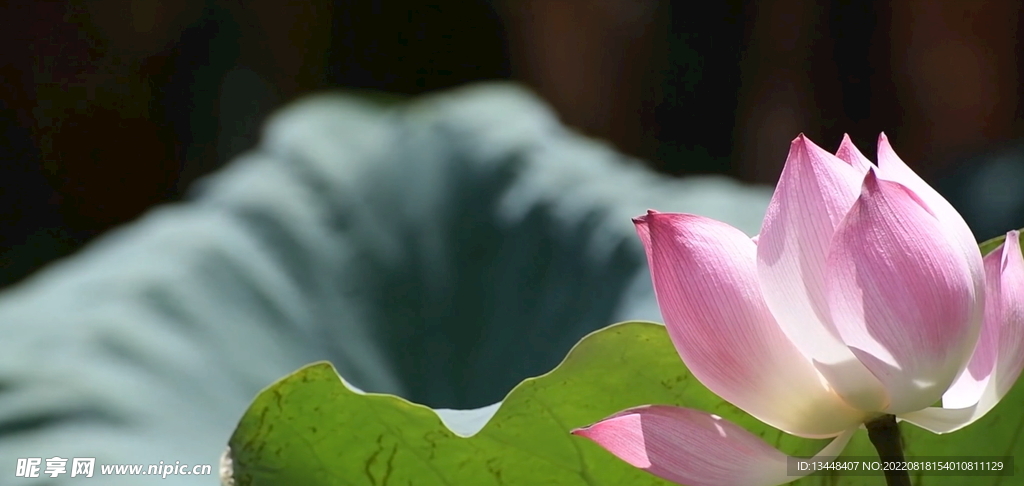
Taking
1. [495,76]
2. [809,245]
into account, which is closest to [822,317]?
[809,245]

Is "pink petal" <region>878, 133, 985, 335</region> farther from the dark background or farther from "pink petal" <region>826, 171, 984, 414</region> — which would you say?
the dark background

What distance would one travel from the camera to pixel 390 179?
832 mm

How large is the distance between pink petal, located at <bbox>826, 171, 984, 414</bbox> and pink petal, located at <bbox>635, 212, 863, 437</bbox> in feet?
0.06

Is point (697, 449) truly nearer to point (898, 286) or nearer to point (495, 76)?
point (898, 286)

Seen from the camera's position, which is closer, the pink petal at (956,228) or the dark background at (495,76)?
the pink petal at (956,228)

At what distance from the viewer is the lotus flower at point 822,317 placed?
0.71 feet

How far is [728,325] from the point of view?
229mm

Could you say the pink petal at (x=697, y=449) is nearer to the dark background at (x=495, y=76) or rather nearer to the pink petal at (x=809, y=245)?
the pink petal at (x=809, y=245)

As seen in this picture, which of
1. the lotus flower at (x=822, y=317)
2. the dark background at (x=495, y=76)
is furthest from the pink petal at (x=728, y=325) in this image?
the dark background at (x=495, y=76)

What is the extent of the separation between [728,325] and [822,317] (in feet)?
0.08

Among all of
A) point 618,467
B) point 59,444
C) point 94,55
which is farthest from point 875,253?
point 94,55

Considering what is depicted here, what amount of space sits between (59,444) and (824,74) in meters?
1.53

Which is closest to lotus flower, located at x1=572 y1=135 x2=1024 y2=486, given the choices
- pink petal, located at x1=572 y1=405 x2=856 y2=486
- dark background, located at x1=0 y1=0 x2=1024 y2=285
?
pink petal, located at x1=572 y1=405 x2=856 y2=486

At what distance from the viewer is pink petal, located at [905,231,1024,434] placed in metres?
0.24
